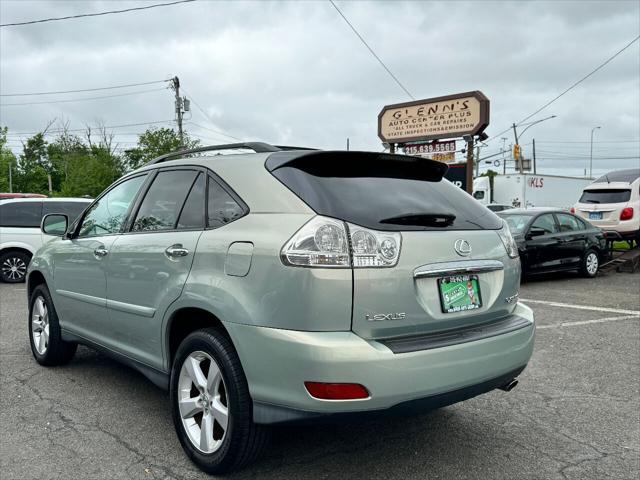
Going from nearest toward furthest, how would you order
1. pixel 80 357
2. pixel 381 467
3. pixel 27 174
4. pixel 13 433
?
pixel 381 467 < pixel 13 433 < pixel 80 357 < pixel 27 174

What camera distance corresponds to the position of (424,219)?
9.10 feet

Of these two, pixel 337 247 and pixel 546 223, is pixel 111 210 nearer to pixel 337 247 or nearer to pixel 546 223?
pixel 337 247

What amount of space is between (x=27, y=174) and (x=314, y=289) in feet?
207

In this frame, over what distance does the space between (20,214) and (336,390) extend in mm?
11001

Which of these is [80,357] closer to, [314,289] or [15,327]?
[15,327]

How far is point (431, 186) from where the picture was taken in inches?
124

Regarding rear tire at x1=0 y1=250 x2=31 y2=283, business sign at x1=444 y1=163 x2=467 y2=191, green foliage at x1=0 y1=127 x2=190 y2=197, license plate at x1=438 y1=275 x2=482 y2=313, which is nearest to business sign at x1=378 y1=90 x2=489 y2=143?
business sign at x1=444 y1=163 x2=467 y2=191

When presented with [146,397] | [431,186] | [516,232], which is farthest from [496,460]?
[516,232]

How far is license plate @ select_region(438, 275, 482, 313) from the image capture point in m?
2.66

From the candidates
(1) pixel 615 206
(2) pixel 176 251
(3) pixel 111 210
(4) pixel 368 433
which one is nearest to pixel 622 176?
(1) pixel 615 206

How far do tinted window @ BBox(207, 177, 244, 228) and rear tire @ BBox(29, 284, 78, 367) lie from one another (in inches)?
95.7

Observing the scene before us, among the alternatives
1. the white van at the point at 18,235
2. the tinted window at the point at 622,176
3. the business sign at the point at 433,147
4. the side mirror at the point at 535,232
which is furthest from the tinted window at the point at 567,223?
the white van at the point at 18,235

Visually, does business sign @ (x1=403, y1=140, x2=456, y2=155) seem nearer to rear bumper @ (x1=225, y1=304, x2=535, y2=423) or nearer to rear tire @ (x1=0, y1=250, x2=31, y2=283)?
rear tire @ (x1=0, y1=250, x2=31, y2=283)

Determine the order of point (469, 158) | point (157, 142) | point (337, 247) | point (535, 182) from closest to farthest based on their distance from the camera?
point (337, 247) → point (469, 158) → point (535, 182) → point (157, 142)
